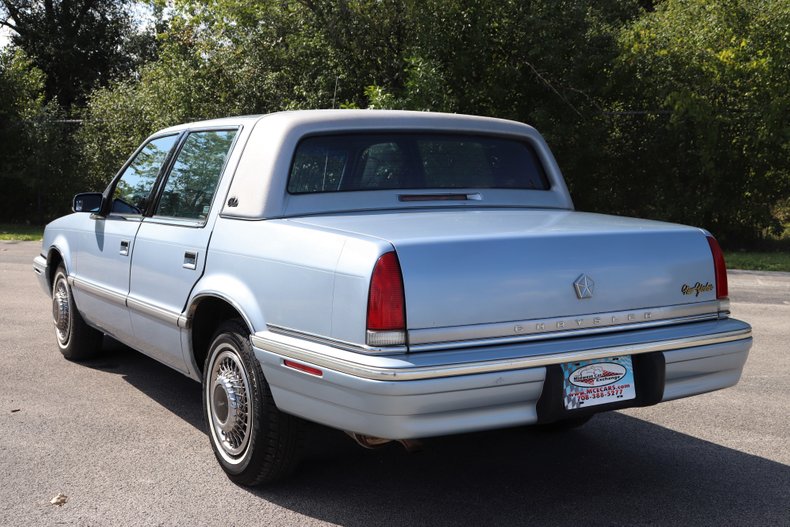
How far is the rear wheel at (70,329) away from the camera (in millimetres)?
6672

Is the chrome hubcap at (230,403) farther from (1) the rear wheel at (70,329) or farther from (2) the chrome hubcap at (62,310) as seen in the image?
(2) the chrome hubcap at (62,310)

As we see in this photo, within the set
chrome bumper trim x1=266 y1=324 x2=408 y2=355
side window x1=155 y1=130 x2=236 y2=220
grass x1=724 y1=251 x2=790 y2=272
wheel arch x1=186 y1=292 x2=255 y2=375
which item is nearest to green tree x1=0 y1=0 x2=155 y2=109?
grass x1=724 y1=251 x2=790 y2=272

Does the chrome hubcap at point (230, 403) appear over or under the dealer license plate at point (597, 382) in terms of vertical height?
under

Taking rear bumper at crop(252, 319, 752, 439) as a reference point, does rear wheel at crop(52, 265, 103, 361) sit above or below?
below

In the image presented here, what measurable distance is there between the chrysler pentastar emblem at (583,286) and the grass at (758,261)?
427 inches

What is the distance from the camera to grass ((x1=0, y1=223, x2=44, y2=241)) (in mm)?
18234

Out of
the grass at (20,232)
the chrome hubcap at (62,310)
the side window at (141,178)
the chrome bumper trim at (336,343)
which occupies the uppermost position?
the side window at (141,178)

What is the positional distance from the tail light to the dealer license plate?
74 centimetres

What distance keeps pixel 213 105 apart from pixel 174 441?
1609 centimetres

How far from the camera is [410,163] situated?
191 inches

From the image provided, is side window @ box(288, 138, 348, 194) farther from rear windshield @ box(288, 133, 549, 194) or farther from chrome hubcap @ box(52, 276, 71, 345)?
chrome hubcap @ box(52, 276, 71, 345)

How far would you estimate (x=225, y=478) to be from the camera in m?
4.36

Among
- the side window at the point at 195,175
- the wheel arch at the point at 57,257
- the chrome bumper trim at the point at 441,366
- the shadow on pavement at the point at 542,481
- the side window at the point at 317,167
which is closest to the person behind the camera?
the chrome bumper trim at the point at 441,366

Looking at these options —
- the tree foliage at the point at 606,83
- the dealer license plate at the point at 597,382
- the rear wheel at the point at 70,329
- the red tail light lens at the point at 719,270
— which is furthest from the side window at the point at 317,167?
the tree foliage at the point at 606,83
